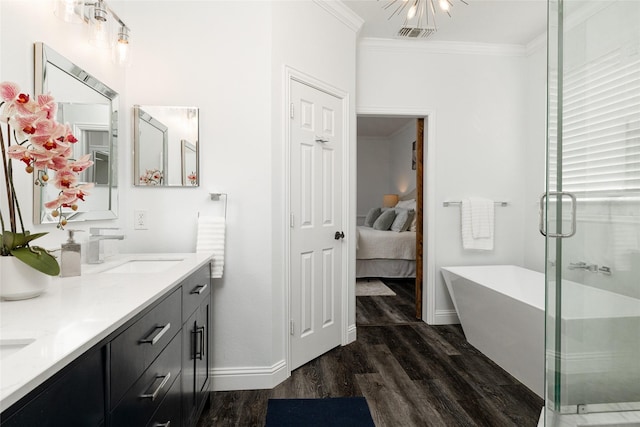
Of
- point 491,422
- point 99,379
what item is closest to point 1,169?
point 99,379

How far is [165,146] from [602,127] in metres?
2.16

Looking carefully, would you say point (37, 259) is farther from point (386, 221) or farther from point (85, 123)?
point (386, 221)

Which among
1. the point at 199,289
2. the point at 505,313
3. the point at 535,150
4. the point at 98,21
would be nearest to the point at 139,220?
the point at 199,289

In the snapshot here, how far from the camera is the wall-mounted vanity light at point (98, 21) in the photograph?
1.54 m

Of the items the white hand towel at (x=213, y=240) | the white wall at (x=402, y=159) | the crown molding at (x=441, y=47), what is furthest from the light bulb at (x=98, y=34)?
the white wall at (x=402, y=159)

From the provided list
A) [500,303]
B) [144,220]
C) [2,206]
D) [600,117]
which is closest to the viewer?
[600,117]

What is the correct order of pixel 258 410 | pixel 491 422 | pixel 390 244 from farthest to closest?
pixel 390 244, pixel 258 410, pixel 491 422

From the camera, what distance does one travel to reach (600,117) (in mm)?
1100

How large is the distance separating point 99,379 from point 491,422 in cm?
193

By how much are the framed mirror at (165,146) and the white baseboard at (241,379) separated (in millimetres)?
1212

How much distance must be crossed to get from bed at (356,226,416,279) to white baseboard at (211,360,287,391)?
2.92m

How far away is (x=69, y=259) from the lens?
139 cm

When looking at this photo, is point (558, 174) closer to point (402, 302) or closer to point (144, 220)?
point (144, 220)

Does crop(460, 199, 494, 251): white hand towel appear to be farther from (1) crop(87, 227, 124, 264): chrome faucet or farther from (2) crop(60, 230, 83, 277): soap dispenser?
(2) crop(60, 230, 83, 277): soap dispenser
